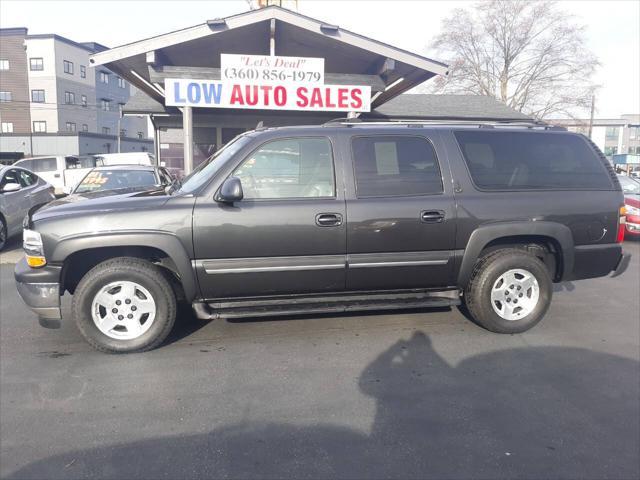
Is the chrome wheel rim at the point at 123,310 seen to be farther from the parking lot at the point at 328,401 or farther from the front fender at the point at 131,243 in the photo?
the front fender at the point at 131,243

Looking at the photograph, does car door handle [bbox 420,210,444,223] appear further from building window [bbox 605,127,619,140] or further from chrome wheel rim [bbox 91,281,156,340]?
building window [bbox 605,127,619,140]

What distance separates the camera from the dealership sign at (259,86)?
10703mm

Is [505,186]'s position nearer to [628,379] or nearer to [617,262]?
[617,262]

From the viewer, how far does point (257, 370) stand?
12.8 ft

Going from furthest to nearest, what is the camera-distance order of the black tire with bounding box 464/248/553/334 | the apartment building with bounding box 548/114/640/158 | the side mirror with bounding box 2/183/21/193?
the apartment building with bounding box 548/114/640/158, the side mirror with bounding box 2/183/21/193, the black tire with bounding box 464/248/553/334

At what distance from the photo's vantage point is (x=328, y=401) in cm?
339

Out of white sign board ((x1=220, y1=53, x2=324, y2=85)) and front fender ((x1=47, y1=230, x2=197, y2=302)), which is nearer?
front fender ((x1=47, y1=230, x2=197, y2=302))

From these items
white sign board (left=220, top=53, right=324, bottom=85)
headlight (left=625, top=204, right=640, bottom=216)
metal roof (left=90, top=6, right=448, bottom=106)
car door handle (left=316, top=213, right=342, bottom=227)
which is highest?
metal roof (left=90, top=6, right=448, bottom=106)

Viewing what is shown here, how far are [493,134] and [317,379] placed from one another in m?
2.80

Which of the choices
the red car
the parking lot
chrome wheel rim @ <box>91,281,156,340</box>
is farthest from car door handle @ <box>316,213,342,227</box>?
the red car

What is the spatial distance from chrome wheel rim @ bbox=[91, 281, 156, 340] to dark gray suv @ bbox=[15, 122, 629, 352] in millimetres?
12

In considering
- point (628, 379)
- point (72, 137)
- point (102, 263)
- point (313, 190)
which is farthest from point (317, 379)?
point (72, 137)

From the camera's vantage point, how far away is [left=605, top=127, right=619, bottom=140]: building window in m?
83.9

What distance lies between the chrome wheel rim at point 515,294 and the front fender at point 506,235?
331mm
